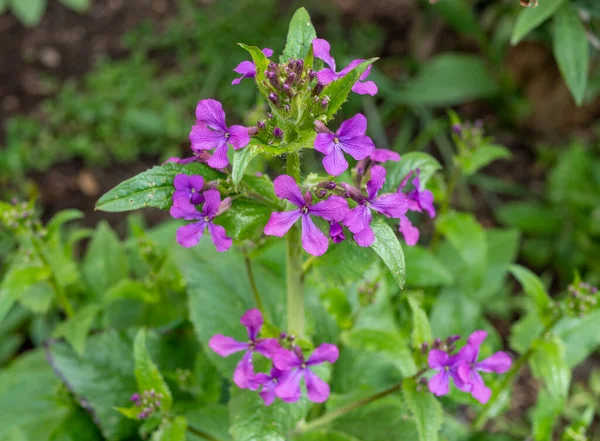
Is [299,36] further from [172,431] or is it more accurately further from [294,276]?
[172,431]

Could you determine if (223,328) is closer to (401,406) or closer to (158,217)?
(401,406)

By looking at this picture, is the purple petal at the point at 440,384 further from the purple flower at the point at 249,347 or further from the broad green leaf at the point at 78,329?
the broad green leaf at the point at 78,329

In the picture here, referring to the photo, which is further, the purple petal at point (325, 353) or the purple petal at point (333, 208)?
the purple petal at point (325, 353)

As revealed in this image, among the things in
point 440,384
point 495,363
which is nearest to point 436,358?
point 440,384

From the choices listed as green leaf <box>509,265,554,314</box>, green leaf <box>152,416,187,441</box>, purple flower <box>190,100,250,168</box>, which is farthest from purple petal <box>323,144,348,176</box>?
green leaf <box>509,265,554,314</box>

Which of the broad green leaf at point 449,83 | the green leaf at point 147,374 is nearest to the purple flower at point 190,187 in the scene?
the green leaf at point 147,374

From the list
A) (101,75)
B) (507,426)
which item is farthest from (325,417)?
(101,75)
